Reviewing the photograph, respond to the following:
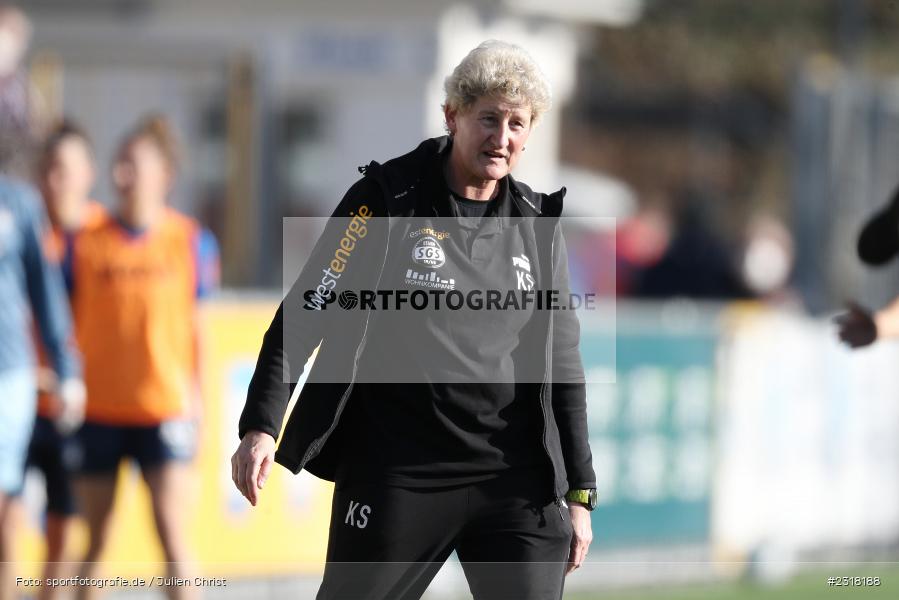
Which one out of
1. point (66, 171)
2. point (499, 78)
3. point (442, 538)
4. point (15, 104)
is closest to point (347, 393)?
point (442, 538)

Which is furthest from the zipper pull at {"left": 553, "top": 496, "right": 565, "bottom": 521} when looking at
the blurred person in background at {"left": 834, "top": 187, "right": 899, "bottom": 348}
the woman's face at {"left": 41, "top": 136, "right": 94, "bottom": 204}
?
the woman's face at {"left": 41, "top": 136, "right": 94, "bottom": 204}

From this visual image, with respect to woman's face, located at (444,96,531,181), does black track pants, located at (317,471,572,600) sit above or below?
below

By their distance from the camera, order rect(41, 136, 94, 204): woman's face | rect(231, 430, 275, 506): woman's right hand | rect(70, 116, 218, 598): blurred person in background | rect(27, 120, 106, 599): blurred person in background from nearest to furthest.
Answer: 1. rect(231, 430, 275, 506): woman's right hand
2. rect(70, 116, 218, 598): blurred person in background
3. rect(27, 120, 106, 599): blurred person in background
4. rect(41, 136, 94, 204): woman's face

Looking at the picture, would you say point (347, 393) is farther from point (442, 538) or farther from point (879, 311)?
point (879, 311)

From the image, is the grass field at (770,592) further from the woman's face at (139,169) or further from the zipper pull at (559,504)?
the zipper pull at (559,504)

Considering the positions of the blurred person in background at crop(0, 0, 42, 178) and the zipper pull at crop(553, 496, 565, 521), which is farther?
the blurred person in background at crop(0, 0, 42, 178)

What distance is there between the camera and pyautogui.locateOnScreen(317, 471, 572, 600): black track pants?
475 centimetres

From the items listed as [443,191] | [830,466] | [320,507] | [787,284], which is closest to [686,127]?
[787,284]

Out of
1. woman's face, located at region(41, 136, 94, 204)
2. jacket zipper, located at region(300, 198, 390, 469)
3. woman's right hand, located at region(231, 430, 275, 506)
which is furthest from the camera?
woman's face, located at region(41, 136, 94, 204)

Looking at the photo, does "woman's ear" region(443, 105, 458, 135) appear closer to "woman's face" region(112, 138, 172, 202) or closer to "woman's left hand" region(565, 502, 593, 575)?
"woman's left hand" region(565, 502, 593, 575)

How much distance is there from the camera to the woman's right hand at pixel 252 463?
14.9 ft

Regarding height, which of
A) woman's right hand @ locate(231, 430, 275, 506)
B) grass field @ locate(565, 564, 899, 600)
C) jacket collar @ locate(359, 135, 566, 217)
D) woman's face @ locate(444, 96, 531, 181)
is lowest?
grass field @ locate(565, 564, 899, 600)

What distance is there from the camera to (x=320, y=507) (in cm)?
947

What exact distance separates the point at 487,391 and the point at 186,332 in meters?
3.48
